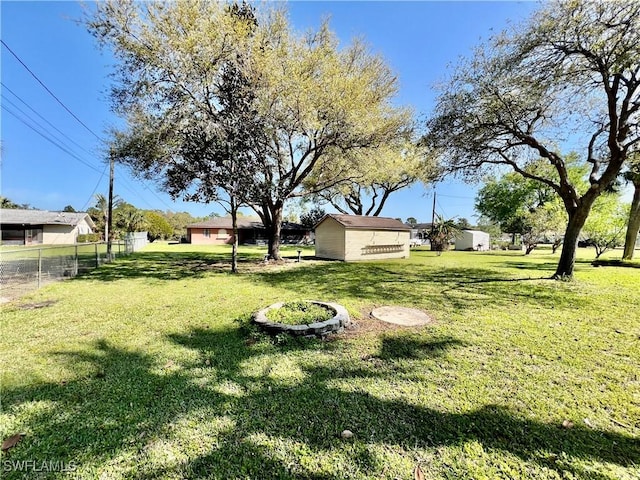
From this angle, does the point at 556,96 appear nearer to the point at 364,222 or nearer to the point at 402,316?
the point at 402,316

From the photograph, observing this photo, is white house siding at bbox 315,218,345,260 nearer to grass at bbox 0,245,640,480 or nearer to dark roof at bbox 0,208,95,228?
grass at bbox 0,245,640,480

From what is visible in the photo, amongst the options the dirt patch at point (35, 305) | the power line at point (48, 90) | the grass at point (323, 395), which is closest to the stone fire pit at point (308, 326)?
the grass at point (323, 395)

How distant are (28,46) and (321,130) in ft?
31.4

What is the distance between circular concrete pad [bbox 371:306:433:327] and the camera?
191 inches

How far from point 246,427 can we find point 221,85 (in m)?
10.3

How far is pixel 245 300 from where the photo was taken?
20.6ft

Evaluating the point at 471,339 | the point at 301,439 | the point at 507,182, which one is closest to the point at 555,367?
the point at 471,339

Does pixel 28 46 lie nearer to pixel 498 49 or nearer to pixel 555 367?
pixel 498 49

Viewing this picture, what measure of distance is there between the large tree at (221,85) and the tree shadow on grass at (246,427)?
8148 millimetres

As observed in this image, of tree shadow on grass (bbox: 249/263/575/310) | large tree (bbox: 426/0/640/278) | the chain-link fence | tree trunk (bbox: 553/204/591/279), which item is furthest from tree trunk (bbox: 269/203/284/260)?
tree trunk (bbox: 553/204/591/279)

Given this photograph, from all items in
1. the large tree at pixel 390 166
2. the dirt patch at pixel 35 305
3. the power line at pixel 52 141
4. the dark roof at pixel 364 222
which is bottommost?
the dirt patch at pixel 35 305

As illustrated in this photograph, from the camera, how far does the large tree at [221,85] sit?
8.33m

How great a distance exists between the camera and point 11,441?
2.05m

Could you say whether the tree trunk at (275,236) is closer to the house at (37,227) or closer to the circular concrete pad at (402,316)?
the circular concrete pad at (402,316)
